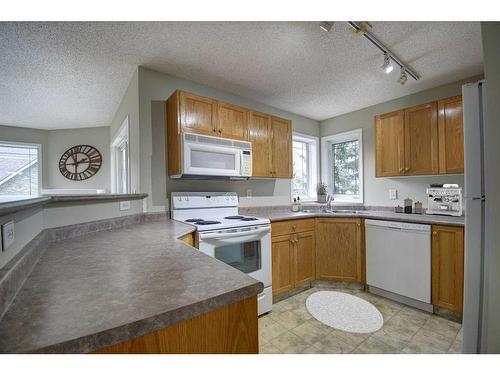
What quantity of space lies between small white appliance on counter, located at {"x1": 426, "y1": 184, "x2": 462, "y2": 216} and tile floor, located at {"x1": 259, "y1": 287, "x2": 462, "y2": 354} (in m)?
1.05

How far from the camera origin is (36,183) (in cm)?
423

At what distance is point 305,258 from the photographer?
2.66m

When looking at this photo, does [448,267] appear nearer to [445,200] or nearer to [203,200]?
[445,200]

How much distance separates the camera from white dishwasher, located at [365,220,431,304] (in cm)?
215

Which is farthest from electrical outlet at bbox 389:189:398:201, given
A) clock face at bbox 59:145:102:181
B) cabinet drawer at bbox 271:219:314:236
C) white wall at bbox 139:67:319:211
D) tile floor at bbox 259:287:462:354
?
clock face at bbox 59:145:102:181

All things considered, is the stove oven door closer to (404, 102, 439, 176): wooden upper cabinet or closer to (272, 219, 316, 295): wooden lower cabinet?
(272, 219, 316, 295): wooden lower cabinet

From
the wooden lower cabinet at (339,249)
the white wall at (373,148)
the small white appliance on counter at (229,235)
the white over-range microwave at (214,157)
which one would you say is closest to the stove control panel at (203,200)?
the small white appliance on counter at (229,235)

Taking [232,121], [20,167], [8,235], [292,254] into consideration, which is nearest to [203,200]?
[232,121]

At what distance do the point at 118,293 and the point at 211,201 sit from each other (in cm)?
192

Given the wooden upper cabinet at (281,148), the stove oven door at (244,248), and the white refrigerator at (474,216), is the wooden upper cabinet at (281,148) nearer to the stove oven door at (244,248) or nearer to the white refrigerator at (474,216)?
the stove oven door at (244,248)

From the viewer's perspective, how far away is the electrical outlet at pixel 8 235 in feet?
2.34

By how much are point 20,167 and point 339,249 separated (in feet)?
18.1
